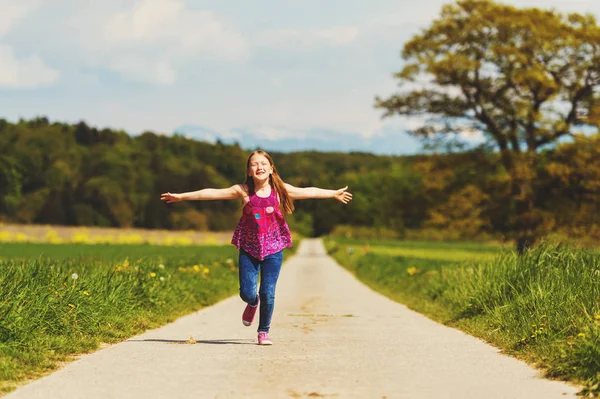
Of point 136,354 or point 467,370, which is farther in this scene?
point 136,354

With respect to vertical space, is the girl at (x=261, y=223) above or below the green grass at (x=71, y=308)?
above

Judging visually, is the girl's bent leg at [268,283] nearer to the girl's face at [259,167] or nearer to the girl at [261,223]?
the girl at [261,223]

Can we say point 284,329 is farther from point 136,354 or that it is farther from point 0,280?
point 0,280

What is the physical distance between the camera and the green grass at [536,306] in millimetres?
7473

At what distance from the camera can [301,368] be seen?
765 cm

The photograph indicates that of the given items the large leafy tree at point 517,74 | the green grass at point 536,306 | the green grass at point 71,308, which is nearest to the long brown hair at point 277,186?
the green grass at point 71,308

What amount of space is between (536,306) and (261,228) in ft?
12.7

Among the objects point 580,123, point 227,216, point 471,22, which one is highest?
point 471,22

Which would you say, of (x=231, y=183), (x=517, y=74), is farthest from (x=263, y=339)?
(x=231, y=183)

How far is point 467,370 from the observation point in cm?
771

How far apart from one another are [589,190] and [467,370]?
33.6 m

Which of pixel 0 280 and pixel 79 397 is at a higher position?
pixel 0 280

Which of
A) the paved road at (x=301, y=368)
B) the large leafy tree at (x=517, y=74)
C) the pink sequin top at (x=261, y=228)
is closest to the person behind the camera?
the paved road at (x=301, y=368)

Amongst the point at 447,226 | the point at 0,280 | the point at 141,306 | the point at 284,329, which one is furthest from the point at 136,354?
the point at 447,226
